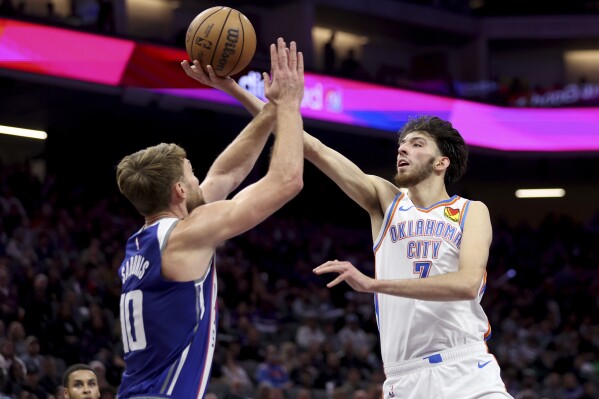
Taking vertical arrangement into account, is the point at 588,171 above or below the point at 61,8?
below

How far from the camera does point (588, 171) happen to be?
28.1 meters

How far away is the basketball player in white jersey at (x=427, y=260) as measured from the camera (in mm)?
4855

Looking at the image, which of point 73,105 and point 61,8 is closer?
point 73,105

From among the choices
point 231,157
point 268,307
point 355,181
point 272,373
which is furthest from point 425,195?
point 268,307

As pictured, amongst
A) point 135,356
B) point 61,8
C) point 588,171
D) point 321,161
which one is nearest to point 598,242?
point 588,171

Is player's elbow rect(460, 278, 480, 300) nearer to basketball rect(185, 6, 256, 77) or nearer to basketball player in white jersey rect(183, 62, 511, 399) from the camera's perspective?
basketball player in white jersey rect(183, 62, 511, 399)

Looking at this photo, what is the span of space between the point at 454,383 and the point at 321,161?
4.79 ft

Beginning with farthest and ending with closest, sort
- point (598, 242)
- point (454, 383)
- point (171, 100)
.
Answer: point (598, 242) → point (171, 100) → point (454, 383)

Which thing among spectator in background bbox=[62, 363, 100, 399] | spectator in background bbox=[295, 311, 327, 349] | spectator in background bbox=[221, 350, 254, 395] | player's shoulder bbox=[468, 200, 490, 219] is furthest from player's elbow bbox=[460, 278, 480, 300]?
spectator in background bbox=[295, 311, 327, 349]

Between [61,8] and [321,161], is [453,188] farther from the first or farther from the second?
[321,161]

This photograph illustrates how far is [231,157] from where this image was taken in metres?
4.77

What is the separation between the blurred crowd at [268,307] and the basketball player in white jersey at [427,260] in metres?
5.92

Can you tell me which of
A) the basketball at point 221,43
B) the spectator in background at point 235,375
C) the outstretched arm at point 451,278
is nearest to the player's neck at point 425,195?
the outstretched arm at point 451,278

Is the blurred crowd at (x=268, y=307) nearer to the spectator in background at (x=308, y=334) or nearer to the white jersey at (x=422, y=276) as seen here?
the spectator in background at (x=308, y=334)
